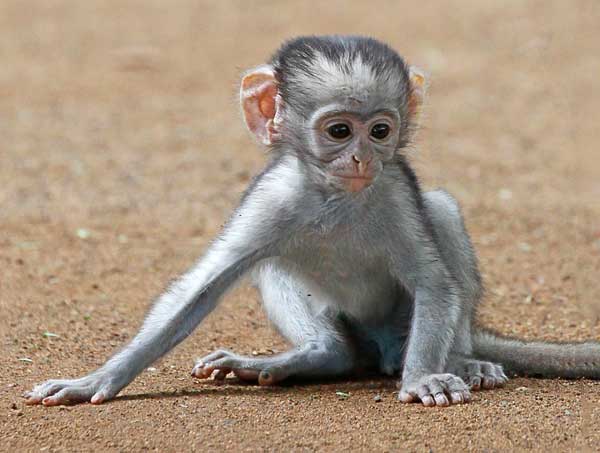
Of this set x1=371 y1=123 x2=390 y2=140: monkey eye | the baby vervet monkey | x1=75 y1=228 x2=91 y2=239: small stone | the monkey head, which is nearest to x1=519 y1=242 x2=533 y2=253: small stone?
the baby vervet monkey

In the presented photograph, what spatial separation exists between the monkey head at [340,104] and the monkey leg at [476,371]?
4.01ft

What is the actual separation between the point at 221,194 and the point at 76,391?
614cm

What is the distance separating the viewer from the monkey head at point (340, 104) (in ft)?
18.4

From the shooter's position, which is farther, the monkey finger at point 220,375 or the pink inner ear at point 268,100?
the monkey finger at point 220,375

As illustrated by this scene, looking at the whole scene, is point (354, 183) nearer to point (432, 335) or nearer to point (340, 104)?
point (340, 104)

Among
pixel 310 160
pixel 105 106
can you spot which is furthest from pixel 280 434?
pixel 105 106

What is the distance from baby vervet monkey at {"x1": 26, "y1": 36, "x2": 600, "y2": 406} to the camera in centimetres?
567

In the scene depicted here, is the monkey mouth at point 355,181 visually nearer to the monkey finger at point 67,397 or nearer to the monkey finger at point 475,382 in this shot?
the monkey finger at point 475,382

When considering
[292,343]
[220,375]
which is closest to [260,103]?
[292,343]

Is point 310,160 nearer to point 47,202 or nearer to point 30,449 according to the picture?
point 30,449

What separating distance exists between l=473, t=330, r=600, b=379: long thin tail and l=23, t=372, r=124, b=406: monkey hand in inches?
85.1

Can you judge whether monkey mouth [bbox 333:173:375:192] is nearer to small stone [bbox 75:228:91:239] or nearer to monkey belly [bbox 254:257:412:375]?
monkey belly [bbox 254:257:412:375]

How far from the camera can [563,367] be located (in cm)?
643

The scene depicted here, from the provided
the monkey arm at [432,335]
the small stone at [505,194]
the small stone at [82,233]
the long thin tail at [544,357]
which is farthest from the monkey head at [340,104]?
the small stone at [505,194]
